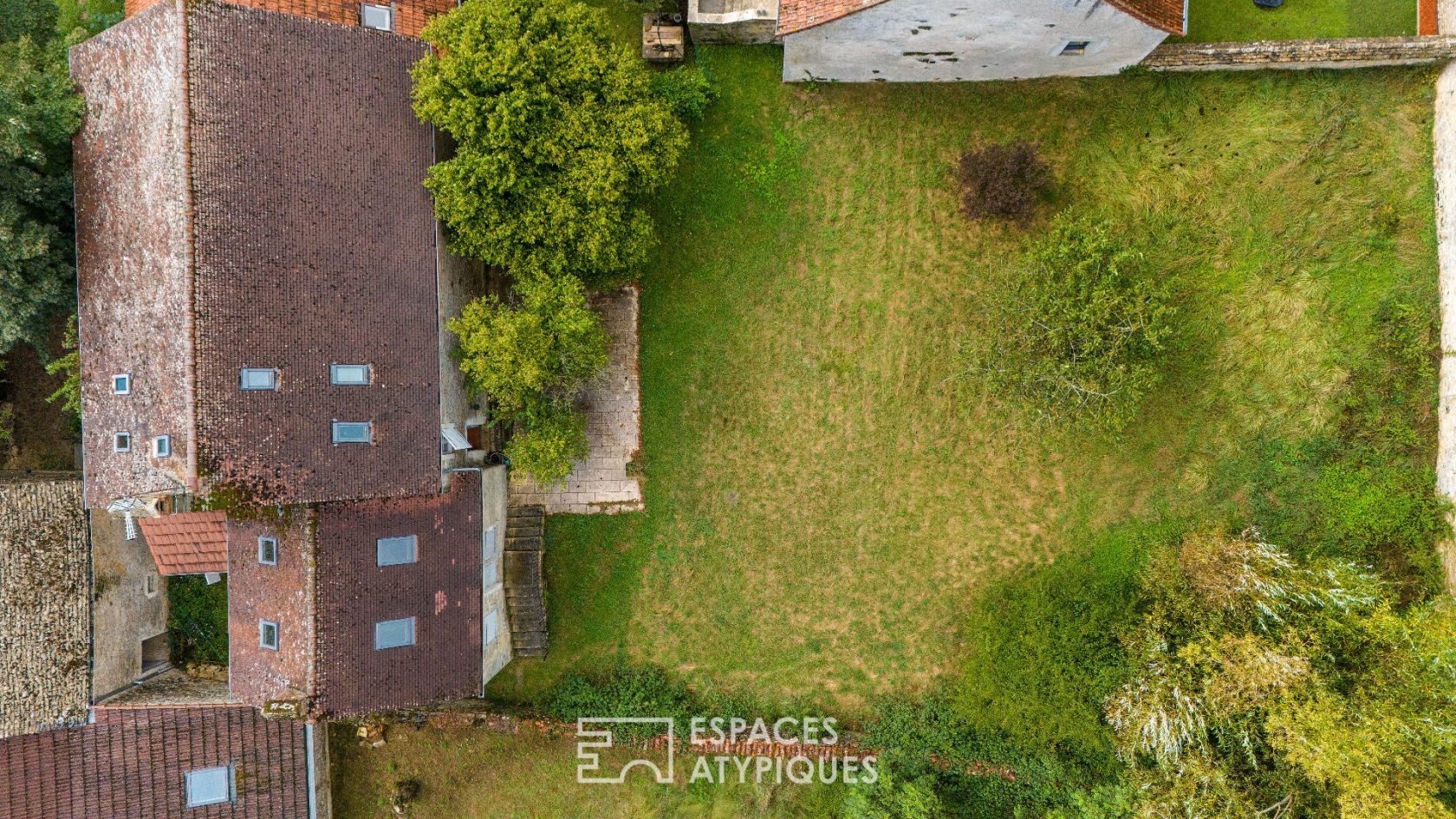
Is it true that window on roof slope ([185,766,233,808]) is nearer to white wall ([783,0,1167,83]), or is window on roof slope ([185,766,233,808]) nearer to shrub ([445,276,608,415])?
shrub ([445,276,608,415])

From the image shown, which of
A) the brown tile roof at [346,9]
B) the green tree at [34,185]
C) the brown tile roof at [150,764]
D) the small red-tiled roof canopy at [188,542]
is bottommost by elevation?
the brown tile roof at [150,764]

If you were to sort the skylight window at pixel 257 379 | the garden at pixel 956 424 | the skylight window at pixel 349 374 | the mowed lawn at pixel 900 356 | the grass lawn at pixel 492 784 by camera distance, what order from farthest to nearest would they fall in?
the grass lawn at pixel 492 784, the mowed lawn at pixel 900 356, the garden at pixel 956 424, the skylight window at pixel 349 374, the skylight window at pixel 257 379

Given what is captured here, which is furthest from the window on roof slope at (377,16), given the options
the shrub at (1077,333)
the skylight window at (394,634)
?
the shrub at (1077,333)

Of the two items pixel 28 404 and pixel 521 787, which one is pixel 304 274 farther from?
pixel 521 787

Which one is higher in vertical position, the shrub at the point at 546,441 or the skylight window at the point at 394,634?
the shrub at the point at 546,441

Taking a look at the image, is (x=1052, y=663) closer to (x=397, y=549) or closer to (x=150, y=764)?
(x=397, y=549)

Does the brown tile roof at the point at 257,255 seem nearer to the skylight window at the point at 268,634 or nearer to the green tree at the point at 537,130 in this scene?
the green tree at the point at 537,130

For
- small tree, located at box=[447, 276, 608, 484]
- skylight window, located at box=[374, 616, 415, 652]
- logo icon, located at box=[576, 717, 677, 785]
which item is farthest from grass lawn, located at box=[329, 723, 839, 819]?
small tree, located at box=[447, 276, 608, 484]

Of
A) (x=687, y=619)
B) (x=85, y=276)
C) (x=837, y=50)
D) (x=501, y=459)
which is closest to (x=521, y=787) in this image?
(x=687, y=619)
